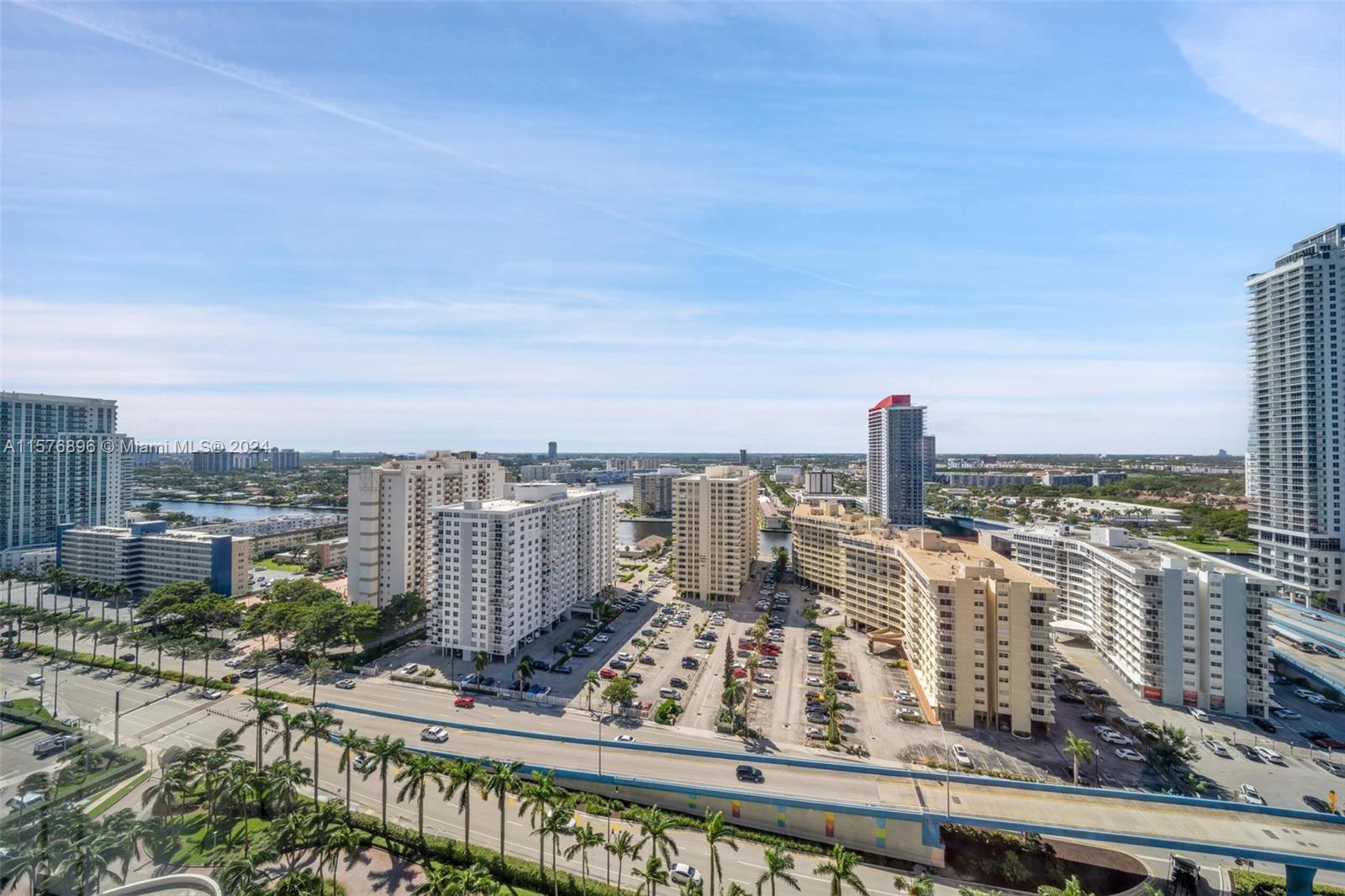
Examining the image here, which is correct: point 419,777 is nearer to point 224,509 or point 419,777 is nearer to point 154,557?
point 154,557

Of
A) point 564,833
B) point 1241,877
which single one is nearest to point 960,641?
point 1241,877

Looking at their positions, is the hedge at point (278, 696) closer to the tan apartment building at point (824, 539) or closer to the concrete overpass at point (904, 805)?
the concrete overpass at point (904, 805)

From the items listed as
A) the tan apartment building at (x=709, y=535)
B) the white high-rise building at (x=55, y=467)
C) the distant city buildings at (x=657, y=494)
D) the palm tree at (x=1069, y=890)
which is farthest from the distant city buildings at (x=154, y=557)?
the distant city buildings at (x=657, y=494)

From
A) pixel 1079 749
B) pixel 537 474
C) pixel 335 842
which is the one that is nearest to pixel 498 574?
pixel 335 842

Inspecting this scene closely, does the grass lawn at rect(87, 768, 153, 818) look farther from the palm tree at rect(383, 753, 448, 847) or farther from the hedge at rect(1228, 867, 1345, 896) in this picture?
the hedge at rect(1228, 867, 1345, 896)

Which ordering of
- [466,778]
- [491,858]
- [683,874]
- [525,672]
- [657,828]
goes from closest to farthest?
→ 1. [657,828]
2. [683,874]
3. [491,858]
4. [466,778]
5. [525,672]

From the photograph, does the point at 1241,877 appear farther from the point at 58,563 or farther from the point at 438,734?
the point at 58,563
